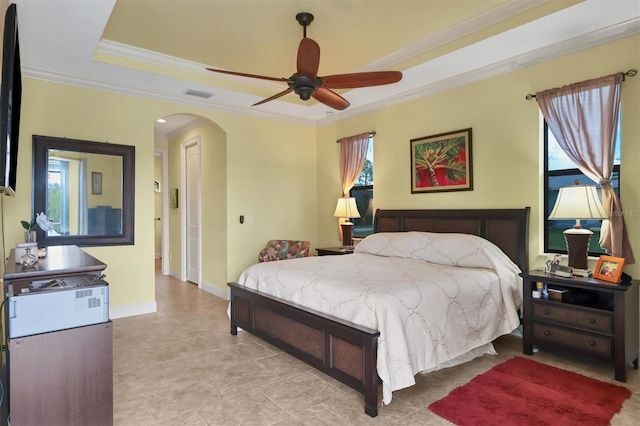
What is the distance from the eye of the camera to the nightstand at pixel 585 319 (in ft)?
8.76

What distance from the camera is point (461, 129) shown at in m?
4.19

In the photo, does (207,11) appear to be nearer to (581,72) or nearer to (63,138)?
(63,138)

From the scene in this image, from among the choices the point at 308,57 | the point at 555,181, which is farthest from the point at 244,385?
the point at 555,181

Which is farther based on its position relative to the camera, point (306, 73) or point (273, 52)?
point (273, 52)

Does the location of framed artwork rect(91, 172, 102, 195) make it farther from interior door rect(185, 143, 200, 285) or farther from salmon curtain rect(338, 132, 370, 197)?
salmon curtain rect(338, 132, 370, 197)

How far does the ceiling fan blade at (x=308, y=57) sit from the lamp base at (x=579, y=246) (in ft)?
8.17

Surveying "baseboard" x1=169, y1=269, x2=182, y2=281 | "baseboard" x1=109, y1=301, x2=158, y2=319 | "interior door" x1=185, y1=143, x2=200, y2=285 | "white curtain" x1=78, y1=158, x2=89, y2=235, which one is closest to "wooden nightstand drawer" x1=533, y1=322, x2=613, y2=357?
"baseboard" x1=109, y1=301, x2=158, y2=319

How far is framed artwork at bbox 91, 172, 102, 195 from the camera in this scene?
13.9 ft

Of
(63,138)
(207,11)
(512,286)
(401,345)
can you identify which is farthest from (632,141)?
(63,138)

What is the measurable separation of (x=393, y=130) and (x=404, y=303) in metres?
3.10

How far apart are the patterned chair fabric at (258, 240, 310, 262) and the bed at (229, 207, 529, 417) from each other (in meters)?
1.09

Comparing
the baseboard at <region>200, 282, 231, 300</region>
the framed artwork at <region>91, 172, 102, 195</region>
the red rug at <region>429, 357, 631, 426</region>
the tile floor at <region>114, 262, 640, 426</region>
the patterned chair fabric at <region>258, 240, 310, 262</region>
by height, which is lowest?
the tile floor at <region>114, 262, 640, 426</region>

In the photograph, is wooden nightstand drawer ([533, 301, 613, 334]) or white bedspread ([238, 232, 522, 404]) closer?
white bedspread ([238, 232, 522, 404])

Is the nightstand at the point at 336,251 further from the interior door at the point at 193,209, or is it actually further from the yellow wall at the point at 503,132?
the interior door at the point at 193,209
